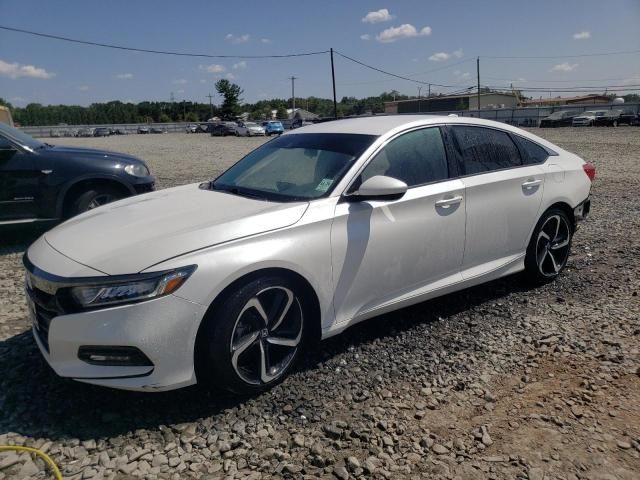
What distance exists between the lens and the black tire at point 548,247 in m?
4.55

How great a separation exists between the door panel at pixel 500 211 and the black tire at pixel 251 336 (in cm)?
159

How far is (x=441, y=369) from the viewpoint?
336 cm

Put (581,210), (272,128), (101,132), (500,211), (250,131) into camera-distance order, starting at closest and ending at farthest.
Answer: (500,211) → (581,210) → (250,131) → (272,128) → (101,132)

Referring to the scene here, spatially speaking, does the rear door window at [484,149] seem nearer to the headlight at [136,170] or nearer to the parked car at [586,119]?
the headlight at [136,170]

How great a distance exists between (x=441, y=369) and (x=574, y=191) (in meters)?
2.49

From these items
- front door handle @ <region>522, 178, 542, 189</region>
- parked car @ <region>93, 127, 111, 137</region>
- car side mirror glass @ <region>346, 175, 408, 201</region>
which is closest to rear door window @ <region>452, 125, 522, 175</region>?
front door handle @ <region>522, 178, 542, 189</region>

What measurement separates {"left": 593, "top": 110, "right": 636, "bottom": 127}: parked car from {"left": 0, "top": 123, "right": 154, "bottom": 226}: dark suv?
4368 centimetres

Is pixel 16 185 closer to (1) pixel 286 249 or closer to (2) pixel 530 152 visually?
(1) pixel 286 249

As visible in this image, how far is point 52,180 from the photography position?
6.18 m

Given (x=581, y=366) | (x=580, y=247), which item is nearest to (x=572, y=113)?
(x=580, y=247)

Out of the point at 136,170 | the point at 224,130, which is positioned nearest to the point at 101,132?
the point at 224,130

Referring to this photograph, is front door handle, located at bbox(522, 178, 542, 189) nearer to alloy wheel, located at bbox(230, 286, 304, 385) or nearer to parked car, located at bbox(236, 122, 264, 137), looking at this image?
alloy wheel, located at bbox(230, 286, 304, 385)

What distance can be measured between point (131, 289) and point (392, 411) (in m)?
1.57

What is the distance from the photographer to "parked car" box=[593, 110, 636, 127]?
40312 millimetres
